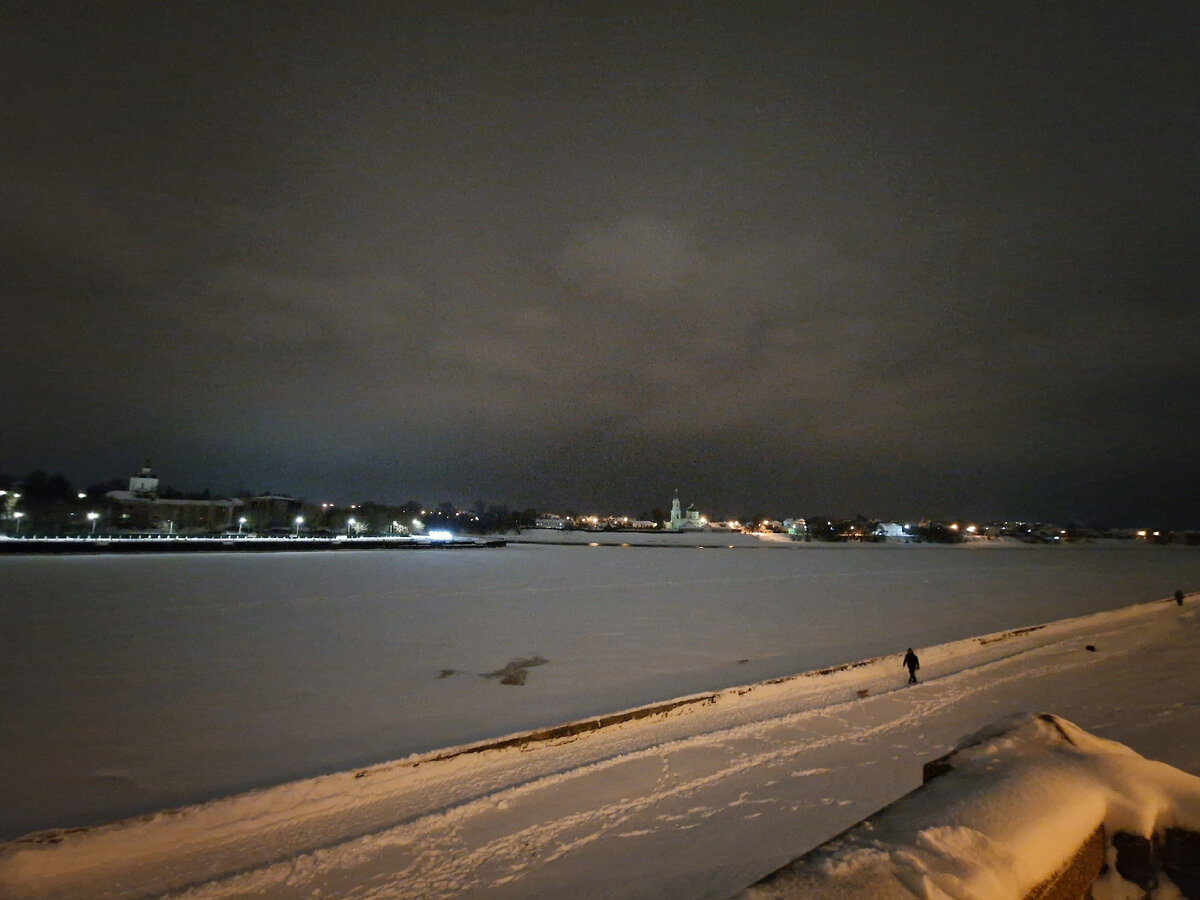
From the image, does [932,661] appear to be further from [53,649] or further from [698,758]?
[53,649]

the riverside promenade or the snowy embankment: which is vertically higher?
the riverside promenade

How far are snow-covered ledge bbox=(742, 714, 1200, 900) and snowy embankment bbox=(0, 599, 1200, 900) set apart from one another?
157 inches

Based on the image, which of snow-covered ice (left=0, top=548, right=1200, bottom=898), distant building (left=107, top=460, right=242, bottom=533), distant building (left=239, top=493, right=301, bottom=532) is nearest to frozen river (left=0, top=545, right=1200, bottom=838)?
snow-covered ice (left=0, top=548, right=1200, bottom=898)

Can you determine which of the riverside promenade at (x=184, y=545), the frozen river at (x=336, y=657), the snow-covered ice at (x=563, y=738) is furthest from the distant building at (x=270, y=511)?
the snow-covered ice at (x=563, y=738)

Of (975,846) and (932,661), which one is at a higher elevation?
(975,846)

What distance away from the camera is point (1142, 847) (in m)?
2.21

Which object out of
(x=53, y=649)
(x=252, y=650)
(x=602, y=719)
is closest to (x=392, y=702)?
(x=602, y=719)

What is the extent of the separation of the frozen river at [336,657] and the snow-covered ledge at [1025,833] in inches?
311

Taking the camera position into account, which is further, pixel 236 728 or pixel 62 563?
pixel 62 563

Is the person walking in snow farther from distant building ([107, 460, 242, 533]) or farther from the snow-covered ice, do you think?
distant building ([107, 460, 242, 533])

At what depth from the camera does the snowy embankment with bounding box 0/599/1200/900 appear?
564 centimetres

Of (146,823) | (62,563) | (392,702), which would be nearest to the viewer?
(146,823)

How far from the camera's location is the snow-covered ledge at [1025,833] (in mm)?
1690

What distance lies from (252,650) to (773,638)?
536 inches
